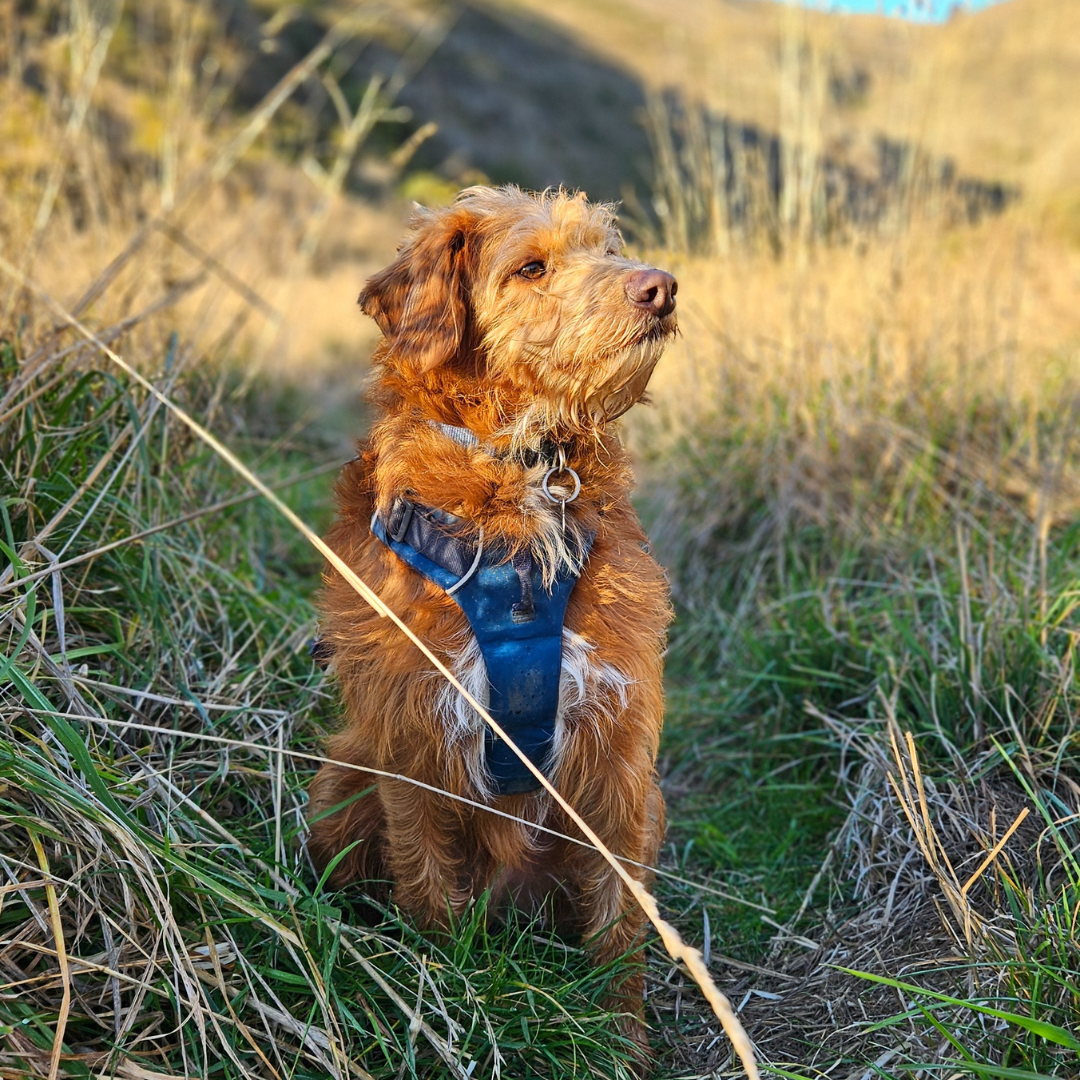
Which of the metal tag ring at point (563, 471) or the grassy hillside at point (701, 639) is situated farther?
the metal tag ring at point (563, 471)

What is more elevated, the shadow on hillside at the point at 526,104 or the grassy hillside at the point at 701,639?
the shadow on hillside at the point at 526,104

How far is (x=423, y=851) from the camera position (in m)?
2.37

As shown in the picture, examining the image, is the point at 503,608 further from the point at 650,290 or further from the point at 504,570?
the point at 650,290

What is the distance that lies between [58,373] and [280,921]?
1803 millimetres

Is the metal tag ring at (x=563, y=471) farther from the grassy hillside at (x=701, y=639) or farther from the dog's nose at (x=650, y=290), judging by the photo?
the grassy hillside at (x=701, y=639)

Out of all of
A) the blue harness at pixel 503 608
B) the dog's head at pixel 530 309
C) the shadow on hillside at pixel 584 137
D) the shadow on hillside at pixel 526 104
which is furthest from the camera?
the shadow on hillside at pixel 526 104

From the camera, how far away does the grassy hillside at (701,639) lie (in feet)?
6.63

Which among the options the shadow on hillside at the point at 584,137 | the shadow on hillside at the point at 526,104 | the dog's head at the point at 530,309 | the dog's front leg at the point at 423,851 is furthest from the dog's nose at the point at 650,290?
the shadow on hillside at the point at 526,104

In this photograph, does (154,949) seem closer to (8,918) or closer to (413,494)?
(8,918)

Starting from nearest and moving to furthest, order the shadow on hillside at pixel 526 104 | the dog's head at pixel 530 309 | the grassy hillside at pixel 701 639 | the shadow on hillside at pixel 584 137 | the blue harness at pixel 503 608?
the grassy hillside at pixel 701 639 → the blue harness at pixel 503 608 → the dog's head at pixel 530 309 → the shadow on hillside at pixel 584 137 → the shadow on hillside at pixel 526 104

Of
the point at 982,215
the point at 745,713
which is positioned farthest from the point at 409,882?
the point at 982,215

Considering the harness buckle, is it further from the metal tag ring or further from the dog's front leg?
the dog's front leg

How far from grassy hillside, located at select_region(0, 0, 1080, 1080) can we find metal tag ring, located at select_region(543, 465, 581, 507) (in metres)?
0.82

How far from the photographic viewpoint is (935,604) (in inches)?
136
